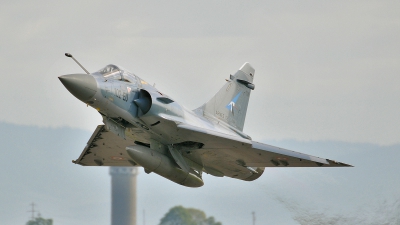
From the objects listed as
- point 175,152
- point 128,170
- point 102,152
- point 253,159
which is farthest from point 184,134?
point 128,170

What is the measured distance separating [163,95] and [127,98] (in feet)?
3.93

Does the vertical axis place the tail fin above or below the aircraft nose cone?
above

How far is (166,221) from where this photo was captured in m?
29.1

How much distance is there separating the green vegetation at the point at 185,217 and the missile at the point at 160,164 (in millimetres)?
4443

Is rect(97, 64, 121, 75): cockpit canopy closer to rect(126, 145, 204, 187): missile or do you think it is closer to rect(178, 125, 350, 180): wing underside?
rect(126, 145, 204, 187): missile

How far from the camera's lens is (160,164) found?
73.7ft

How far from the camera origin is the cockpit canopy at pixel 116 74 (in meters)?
22.0

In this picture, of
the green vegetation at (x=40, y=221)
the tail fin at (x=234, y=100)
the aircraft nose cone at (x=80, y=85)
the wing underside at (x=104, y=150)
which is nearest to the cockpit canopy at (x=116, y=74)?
the aircraft nose cone at (x=80, y=85)

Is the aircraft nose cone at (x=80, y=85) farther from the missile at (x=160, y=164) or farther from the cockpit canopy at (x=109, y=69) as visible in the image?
the missile at (x=160, y=164)

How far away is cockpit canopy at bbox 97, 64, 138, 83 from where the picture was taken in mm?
21989

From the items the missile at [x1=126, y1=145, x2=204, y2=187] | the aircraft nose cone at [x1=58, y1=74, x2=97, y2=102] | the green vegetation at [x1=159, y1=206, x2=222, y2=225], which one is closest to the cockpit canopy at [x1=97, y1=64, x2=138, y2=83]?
the aircraft nose cone at [x1=58, y1=74, x2=97, y2=102]

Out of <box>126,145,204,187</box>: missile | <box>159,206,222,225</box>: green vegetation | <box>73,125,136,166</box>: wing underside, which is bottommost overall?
<box>159,206,222,225</box>: green vegetation

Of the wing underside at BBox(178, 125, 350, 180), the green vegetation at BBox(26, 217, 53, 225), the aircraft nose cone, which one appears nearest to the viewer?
the aircraft nose cone

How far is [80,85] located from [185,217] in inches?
349
